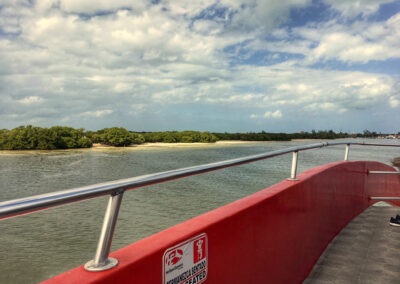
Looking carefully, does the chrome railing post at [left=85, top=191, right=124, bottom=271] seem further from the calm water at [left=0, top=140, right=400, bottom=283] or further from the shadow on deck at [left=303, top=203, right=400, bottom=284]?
the calm water at [left=0, top=140, right=400, bottom=283]

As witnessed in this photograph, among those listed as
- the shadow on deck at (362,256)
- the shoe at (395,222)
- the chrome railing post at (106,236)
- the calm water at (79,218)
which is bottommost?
the calm water at (79,218)

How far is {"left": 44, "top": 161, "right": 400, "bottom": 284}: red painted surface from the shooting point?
126 cm

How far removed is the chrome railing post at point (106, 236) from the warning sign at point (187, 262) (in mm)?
304

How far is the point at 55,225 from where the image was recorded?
450 inches

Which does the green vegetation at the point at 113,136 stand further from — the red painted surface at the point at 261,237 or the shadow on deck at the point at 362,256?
the red painted surface at the point at 261,237

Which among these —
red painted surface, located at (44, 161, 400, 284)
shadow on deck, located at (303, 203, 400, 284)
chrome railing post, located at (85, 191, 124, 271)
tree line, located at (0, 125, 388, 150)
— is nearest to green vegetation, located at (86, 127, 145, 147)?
tree line, located at (0, 125, 388, 150)

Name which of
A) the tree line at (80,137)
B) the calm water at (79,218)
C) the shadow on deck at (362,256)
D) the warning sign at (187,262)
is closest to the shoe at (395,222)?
the shadow on deck at (362,256)

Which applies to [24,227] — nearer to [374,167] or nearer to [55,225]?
[55,225]

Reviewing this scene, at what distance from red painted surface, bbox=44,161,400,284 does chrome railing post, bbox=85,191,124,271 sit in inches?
1.2

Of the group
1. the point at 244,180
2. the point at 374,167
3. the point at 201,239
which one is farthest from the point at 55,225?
the point at 244,180

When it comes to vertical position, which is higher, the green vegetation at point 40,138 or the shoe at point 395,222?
the green vegetation at point 40,138

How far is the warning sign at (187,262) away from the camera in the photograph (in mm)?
1377

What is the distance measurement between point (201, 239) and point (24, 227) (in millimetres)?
11942

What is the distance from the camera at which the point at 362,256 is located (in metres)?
3.70
